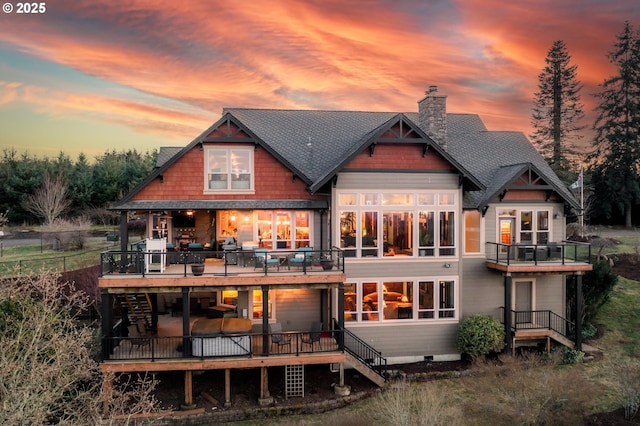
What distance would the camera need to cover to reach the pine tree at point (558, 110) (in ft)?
159

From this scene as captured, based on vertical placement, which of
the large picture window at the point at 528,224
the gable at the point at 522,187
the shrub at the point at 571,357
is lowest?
the shrub at the point at 571,357

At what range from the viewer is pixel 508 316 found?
60.2ft

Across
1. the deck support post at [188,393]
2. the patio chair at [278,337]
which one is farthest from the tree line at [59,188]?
the patio chair at [278,337]

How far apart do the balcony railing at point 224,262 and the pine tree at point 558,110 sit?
40.9 meters

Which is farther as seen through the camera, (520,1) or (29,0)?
(520,1)

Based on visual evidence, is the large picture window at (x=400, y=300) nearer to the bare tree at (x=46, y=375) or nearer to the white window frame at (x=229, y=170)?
the white window frame at (x=229, y=170)

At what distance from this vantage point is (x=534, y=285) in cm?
2023

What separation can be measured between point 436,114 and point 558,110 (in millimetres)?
35643

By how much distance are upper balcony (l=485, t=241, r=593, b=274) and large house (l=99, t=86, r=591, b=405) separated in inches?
2.4

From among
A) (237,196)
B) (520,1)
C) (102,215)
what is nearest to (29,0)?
(237,196)

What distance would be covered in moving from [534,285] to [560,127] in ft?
117

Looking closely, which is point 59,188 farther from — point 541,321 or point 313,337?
point 541,321

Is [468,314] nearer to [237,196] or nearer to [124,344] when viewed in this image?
[237,196]

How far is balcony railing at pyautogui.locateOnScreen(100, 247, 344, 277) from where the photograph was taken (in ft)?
49.0
